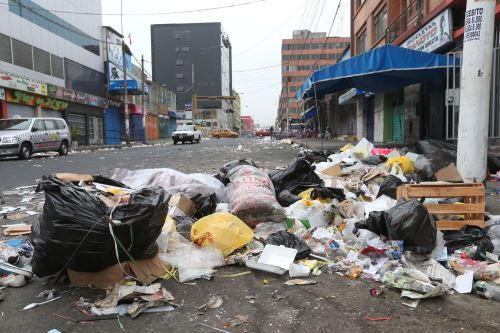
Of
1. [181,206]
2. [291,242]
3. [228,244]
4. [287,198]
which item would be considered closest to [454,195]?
[291,242]

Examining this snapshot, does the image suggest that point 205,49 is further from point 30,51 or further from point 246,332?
point 246,332

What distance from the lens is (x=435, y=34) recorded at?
443 inches

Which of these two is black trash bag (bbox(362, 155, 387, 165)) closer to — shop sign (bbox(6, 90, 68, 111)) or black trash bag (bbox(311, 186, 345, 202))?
black trash bag (bbox(311, 186, 345, 202))

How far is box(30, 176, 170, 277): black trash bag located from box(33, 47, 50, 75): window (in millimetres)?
24717

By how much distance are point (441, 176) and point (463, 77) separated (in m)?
1.36

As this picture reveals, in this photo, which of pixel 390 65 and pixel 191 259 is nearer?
pixel 191 259

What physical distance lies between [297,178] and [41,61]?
23646 mm

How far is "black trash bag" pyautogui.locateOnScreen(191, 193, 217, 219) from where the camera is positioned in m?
5.02

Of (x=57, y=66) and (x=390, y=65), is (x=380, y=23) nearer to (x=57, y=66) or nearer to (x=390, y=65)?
(x=390, y=65)

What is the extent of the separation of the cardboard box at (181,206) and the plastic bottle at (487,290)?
2819mm

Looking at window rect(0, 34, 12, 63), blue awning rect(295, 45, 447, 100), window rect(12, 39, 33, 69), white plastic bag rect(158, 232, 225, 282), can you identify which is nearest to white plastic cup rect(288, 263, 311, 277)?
white plastic bag rect(158, 232, 225, 282)

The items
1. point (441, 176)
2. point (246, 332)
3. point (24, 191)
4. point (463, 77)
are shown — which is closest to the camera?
point (246, 332)

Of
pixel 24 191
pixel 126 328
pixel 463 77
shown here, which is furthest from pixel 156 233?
pixel 24 191

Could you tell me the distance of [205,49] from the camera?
351 feet
